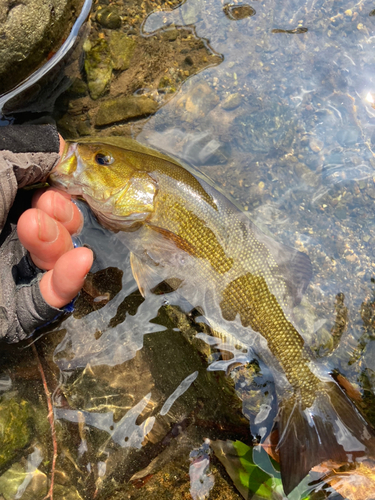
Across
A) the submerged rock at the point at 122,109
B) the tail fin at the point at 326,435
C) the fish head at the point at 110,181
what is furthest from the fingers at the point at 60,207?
the tail fin at the point at 326,435

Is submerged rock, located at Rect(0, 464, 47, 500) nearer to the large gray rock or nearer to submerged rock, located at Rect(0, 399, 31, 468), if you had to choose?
submerged rock, located at Rect(0, 399, 31, 468)

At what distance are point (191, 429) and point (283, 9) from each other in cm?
483

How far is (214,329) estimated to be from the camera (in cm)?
388

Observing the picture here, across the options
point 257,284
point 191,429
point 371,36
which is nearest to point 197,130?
point 257,284

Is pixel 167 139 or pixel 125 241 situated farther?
pixel 167 139

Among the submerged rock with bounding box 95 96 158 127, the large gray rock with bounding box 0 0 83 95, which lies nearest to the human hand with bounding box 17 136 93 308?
the submerged rock with bounding box 95 96 158 127

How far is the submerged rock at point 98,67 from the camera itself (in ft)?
14.0

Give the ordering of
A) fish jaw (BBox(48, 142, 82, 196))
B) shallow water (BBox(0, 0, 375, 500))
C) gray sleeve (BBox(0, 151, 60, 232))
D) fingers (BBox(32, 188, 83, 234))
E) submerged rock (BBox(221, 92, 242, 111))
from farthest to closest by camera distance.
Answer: submerged rock (BBox(221, 92, 242, 111)), shallow water (BBox(0, 0, 375, 500)), fish jaw (BBox(48, 142, 82, 196)), fingers (BBox(32, 188, 83, 234)), gray sleeve (BBox(0, 151, 60, 232))

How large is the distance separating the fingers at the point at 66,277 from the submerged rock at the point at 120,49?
97.8 inches

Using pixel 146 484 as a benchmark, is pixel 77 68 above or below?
above

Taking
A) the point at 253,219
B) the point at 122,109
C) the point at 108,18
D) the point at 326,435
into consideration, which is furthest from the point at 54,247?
the point at 326,435

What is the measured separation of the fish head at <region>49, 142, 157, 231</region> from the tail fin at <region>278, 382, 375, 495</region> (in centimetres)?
246

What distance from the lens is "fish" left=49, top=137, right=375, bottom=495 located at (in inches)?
138

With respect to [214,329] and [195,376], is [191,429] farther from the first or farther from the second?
[214,329]
